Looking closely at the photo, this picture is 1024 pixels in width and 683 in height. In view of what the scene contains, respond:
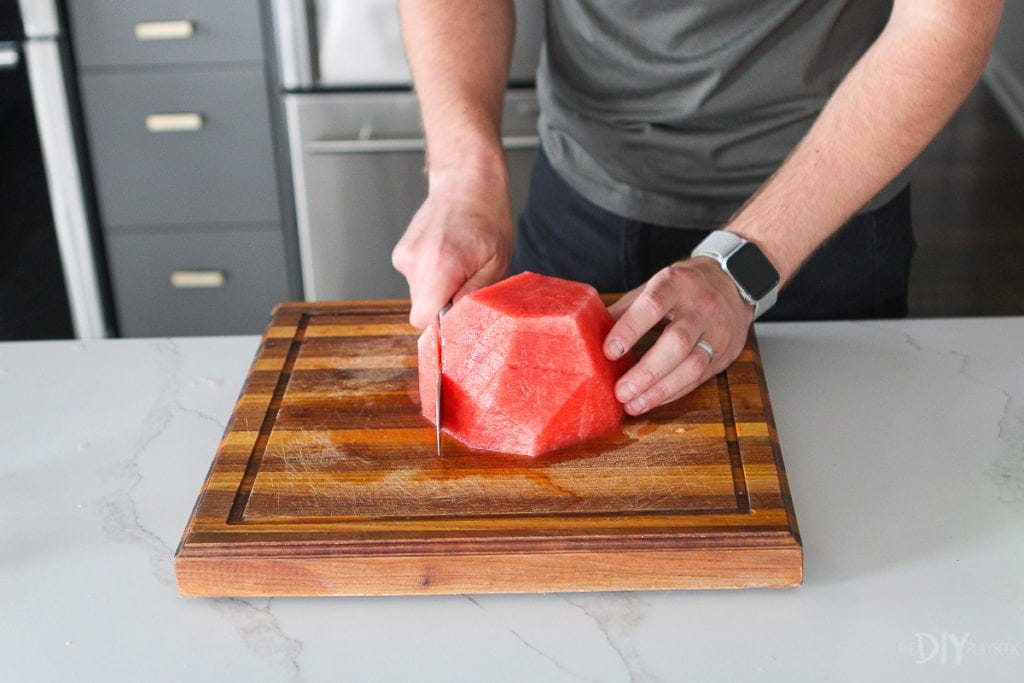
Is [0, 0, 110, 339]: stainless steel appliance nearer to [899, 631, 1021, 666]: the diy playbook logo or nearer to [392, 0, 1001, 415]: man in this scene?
[392, 0, 1001, 415]: man

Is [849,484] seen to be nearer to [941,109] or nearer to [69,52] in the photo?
[941,109]

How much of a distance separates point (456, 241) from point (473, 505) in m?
0.37

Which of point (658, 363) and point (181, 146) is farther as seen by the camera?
point (181, 146)

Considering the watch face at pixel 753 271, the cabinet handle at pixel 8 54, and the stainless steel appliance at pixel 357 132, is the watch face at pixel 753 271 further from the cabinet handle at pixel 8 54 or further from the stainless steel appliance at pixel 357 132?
the cabinet handle at pixel 8 54

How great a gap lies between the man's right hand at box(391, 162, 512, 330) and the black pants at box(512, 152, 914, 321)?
0.23 m

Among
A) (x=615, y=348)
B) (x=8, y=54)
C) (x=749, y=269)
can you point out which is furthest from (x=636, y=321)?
(x=8, y=54)

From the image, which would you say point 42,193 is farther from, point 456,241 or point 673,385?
point 673,385

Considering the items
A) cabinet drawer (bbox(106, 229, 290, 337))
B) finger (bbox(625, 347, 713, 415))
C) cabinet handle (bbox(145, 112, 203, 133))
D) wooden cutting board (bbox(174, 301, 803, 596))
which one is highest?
finger (bbox(625, 347, 713, 415))

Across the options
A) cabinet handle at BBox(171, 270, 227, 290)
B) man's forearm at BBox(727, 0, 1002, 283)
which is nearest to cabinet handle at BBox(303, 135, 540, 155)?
cabinet handle at BBox(171, 270, 227, 290)

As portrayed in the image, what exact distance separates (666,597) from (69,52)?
187 centimetres

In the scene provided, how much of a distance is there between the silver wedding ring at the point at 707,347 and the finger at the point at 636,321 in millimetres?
45

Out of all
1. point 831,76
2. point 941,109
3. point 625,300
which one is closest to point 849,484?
point 625,300

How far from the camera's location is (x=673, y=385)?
1.08 m

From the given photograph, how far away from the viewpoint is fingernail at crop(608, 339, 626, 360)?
1083mm
